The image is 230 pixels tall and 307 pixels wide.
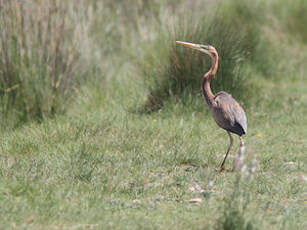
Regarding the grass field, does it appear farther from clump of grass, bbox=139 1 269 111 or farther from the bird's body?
the bird's body

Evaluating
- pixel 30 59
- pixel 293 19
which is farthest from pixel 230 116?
pixel 293 19

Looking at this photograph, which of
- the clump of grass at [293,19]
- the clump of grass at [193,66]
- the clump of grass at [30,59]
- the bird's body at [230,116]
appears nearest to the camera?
Result: the bird's body at [230,116]

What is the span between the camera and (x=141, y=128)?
7.34 meters

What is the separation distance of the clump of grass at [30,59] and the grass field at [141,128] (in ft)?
0.06

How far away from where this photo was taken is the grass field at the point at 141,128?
4738 millimetres

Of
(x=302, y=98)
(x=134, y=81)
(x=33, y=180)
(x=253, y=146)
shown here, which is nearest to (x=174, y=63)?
(x=134, y=81)

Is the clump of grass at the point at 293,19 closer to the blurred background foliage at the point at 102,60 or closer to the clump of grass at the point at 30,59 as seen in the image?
the blurred background foliage at the point at 102,60

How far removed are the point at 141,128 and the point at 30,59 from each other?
1.83m

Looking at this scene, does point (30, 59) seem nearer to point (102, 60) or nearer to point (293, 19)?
point (102, 60)

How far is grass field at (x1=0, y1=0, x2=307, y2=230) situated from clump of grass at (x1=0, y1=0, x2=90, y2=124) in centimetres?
2

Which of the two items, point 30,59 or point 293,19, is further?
point 293,19

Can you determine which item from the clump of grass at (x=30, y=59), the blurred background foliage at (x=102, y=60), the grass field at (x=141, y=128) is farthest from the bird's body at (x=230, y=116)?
the clump of grass at (x=30, y=59)

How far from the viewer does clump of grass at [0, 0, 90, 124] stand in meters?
7.79

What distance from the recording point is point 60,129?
276 inches
